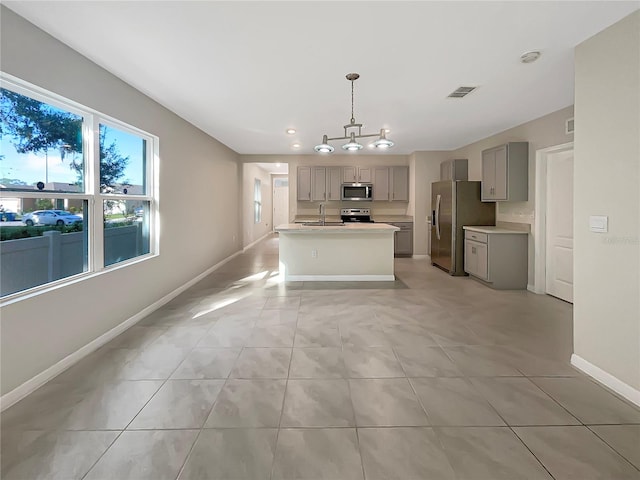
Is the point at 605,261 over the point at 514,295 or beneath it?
over

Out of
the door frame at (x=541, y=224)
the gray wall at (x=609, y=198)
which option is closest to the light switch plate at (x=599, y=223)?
the gray wall at (x=609, y=198)

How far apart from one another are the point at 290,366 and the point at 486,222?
15.6 ft

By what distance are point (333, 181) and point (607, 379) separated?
6140 millimetres

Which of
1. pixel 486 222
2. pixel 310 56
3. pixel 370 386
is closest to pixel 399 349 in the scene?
pixel 370 386

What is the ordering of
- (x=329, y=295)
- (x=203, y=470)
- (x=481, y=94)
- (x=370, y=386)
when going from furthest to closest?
(x=329, y=295), (x=481, y=94), (x=370, y=386), (x=203, y=470)

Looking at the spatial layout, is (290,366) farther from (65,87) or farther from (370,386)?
(65,87)

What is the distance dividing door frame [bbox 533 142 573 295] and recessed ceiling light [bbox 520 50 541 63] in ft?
6.86

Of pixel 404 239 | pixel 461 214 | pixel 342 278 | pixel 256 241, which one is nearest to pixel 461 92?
pixel 461 214

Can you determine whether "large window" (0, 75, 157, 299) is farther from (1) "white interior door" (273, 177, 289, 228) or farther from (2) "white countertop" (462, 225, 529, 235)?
(1) "white interior door" (273, 177, 289, 228)

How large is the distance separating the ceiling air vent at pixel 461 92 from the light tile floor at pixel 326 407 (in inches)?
99.4

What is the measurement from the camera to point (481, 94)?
366 centimetres

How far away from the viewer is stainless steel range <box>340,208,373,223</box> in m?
7.62

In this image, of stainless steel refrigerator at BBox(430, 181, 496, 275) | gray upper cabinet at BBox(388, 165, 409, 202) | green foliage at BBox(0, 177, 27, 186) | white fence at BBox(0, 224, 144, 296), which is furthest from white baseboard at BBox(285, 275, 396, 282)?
green foliage at BBox(0, 177, 27, 186)

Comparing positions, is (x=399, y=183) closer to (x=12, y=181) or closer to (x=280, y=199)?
(x=280, y=199)
